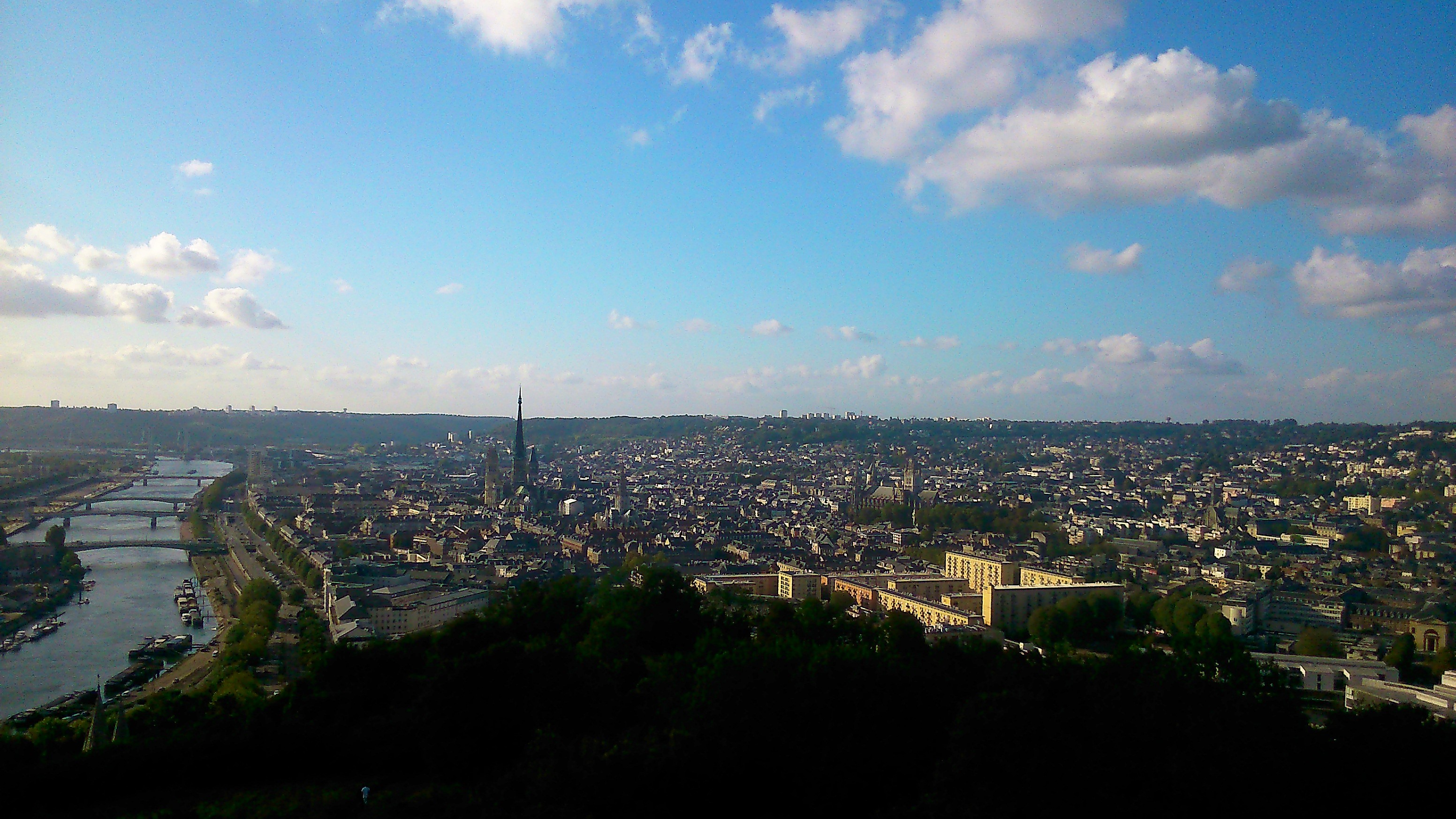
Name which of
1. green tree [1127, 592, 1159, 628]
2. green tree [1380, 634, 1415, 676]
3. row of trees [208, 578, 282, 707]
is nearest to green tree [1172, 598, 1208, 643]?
green tree [1127, 592, 1159, 628]

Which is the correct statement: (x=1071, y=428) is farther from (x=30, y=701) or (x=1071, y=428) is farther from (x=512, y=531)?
(x=30, y=701)

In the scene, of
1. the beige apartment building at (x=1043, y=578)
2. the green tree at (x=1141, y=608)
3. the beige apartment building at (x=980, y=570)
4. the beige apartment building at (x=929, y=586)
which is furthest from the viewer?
the beige apartment building at (x=980, y=570)

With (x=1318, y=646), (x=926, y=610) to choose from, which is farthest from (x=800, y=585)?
(x=1318, y=646)

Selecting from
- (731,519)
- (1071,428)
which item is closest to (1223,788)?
(731,519)

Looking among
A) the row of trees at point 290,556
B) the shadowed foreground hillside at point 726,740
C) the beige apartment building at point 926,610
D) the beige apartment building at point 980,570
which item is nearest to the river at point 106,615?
the row of trees at point 290,556

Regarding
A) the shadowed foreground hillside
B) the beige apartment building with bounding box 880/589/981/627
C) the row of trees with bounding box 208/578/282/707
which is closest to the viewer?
the shadowed foreground hillside

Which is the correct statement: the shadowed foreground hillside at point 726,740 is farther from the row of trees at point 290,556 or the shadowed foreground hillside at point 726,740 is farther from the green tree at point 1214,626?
the row of trees at point 290,556

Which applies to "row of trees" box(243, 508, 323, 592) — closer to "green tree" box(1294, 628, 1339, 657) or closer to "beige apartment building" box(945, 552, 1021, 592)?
"beige apartment building" box(945, 552, 1021, 592)
